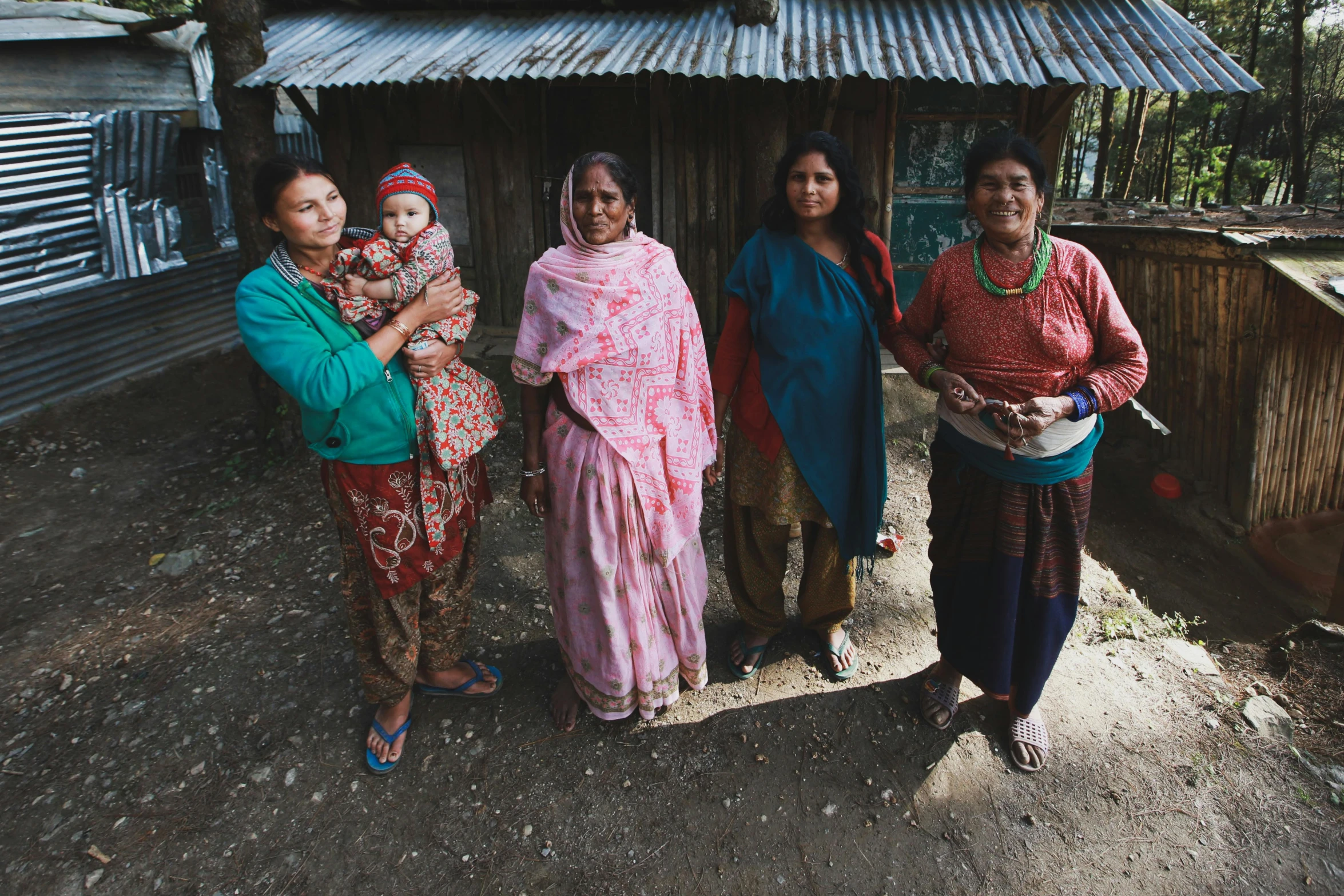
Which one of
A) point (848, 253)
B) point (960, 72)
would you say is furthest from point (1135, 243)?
point (848, 253)

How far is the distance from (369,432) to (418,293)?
415mm

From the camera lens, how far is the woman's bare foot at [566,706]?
8.30 feet

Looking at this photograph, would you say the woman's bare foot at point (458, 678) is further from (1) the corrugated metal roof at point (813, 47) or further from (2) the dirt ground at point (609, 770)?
(1) the corrugated metal roof at point (813, 47)

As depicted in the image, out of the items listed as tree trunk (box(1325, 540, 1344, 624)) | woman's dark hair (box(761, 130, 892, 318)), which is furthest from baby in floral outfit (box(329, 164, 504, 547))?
tree trunk (box(1325, 540, 1344, 624))

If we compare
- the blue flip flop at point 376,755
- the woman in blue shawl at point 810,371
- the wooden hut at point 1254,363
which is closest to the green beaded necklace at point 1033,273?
the woman in blue shawl at point 810,371

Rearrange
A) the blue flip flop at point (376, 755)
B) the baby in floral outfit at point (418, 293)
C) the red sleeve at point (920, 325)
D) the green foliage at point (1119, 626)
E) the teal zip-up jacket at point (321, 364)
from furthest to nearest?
the green foliage at point (1119, 626), the blue flip flop at point (376, 755), the red sleeve at point (920, 325), the baby in floral outfit at point (418, 293), the teal zip-up jacket at point (321, 364)

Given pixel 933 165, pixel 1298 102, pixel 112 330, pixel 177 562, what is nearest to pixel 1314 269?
pixel 933 165

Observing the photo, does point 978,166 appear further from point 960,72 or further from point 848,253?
point 960,72

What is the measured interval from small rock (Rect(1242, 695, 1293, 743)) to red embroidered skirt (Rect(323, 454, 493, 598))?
9.46ft

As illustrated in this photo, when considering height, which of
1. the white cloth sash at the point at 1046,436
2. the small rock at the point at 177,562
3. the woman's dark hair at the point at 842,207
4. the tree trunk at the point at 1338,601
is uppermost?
the woman's dark hair at the point at 842,207

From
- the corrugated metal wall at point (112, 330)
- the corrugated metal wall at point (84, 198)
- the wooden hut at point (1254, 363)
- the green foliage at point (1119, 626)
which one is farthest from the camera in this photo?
the corrugated metal wall at point (84, 198)

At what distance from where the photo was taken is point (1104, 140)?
15.7 meters

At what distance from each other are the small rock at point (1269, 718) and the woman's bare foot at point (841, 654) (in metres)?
1.39

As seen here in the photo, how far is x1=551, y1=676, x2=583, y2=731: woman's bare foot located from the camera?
8.30ft
